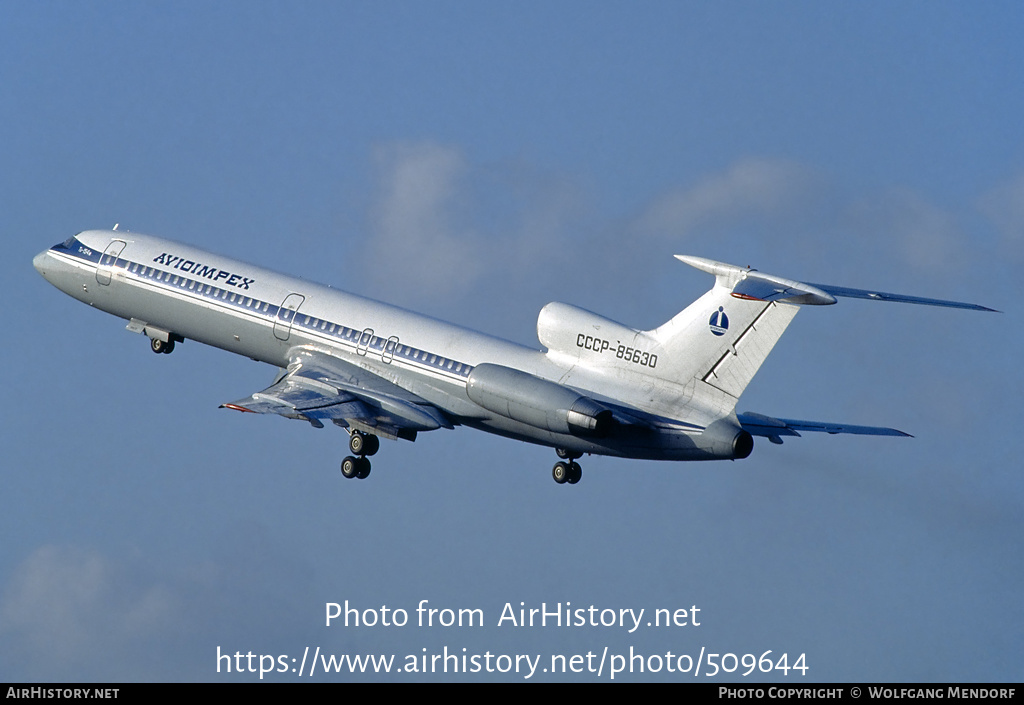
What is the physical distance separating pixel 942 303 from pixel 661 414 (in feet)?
27.0

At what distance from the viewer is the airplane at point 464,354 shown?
43.3 m

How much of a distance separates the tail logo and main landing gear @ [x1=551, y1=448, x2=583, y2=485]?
320 inches

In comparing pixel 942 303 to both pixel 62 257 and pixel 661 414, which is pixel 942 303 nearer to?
pixel 661 414

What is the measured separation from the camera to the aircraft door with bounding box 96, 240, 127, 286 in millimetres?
55812

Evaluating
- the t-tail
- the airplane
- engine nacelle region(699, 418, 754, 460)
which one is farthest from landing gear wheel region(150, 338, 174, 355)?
engine nacelle region(699, 418, 754, 460)

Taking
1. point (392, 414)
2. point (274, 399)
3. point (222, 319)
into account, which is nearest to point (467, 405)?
point (392, 414)

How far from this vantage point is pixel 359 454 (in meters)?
50.0

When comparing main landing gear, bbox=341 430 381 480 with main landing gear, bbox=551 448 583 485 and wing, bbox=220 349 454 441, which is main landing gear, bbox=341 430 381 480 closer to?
wing, bbox=220 349 454 441

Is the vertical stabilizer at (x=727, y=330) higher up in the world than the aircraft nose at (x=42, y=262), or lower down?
lower down

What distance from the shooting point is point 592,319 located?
46.3m

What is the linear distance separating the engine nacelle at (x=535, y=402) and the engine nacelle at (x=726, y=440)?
2.57 m

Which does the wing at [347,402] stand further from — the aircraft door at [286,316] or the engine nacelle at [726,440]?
the engine nacelle at [726,440]

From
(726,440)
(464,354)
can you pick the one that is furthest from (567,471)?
(726,440)

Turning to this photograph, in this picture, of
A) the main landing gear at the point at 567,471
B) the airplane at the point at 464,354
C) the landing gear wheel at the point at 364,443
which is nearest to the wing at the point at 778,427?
the airplane at the point at 464,354
